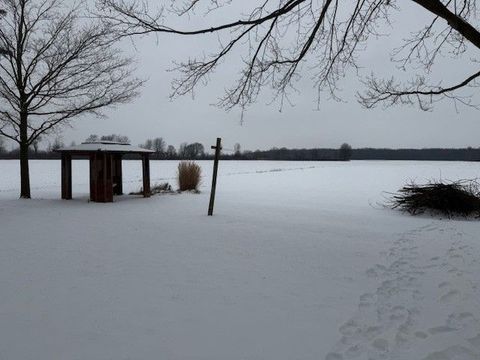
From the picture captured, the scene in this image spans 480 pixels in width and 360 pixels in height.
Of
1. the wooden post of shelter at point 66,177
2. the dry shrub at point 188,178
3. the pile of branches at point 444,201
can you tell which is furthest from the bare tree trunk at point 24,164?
the pile of branches at point 444,201

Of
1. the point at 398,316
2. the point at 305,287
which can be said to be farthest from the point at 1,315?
the point at 398,316

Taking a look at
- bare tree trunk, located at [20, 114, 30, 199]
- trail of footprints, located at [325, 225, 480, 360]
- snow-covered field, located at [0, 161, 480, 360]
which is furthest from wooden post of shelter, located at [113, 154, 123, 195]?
trail of footprints, located at [325, 225, 480, 360]

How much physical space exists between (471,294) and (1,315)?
483 centimetres

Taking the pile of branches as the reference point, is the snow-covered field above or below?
below

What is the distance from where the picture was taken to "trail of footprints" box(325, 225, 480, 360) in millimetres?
3033

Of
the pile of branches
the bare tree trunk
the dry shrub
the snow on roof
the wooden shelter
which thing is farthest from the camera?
the dry shrub

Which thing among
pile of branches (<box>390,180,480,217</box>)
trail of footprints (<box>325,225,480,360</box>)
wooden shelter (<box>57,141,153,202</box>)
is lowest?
trail of footprints (<box>325,225,480,360</box>)

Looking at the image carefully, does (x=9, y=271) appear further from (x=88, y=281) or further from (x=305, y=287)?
(x=305, y=287)

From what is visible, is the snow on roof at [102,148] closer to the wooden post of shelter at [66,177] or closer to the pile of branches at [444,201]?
the wooden post of shelter at [66,177]

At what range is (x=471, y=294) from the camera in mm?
4332

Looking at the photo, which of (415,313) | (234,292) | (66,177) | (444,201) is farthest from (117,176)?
(415,313)

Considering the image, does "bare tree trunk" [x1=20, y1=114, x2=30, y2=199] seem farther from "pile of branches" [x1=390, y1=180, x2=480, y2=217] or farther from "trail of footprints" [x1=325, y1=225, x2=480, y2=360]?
"pile of branches" [x1=390, y1=180, x2=480, y2=217]

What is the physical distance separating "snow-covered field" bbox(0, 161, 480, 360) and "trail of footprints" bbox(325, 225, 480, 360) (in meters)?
0.02

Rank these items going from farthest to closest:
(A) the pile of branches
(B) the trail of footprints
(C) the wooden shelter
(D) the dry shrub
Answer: (D) the dry shrub
(C) the wooden shelter
(A) the pile of branches
(B) the trail of footprints
